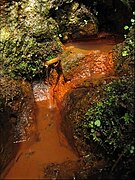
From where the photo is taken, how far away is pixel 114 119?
4531 mm

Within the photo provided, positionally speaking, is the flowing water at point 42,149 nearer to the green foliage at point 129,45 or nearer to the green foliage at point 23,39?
the green foliage at point 23,39

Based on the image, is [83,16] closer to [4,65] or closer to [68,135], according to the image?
[4,65]

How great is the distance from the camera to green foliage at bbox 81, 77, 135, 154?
14.3 feet

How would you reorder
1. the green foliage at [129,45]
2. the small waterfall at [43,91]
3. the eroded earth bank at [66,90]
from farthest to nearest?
the small waterfall at [43,91], the green foliage at [129,45], the eroded earth bank at [66,90]

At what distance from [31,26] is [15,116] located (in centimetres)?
191

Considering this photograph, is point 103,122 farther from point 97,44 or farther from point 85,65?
point 97,44

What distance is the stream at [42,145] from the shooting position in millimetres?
4895

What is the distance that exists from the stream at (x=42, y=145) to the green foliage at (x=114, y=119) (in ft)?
2.10

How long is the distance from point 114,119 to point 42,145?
1498 mm

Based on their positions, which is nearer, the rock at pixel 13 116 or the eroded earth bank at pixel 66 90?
the eroded earth bank at pixel 66 90

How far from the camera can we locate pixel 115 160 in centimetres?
440

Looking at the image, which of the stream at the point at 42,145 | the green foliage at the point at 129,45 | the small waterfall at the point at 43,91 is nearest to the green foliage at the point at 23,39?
the small waterfall at the point at 43,91

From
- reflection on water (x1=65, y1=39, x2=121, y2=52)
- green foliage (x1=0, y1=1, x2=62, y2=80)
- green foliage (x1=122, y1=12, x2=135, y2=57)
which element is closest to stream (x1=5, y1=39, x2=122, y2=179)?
reflection on water (x1=65, y1=39, x2=121, y2=52)

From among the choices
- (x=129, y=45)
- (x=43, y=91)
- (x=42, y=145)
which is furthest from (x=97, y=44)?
(x=42, y=145)
